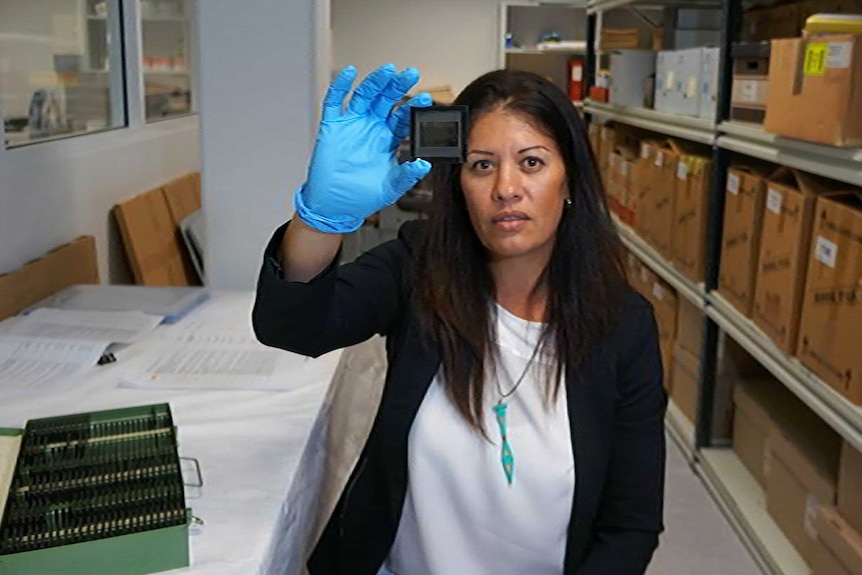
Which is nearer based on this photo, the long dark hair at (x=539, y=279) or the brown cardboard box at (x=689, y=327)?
the long dark hair at (x=539, y=279)

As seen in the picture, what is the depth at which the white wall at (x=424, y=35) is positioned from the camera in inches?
227

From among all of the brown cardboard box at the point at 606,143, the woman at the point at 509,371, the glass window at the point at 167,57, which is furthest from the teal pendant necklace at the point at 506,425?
the glass window at the point at 167,57

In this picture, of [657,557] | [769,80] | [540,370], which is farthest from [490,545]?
[769,80]

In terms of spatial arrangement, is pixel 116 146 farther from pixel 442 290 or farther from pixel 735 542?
pixel 735 542

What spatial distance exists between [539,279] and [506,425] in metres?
0.22

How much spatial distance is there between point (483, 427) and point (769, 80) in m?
1.39

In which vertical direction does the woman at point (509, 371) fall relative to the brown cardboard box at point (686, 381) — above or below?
above

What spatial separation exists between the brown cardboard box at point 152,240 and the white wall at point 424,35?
2.84 metres

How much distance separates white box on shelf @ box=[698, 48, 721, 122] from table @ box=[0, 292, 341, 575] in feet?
5.13

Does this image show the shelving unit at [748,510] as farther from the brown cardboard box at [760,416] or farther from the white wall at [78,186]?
the white wall at [78,186]

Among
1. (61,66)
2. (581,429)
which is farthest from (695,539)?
(61,66)

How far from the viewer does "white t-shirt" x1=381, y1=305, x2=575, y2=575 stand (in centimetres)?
121

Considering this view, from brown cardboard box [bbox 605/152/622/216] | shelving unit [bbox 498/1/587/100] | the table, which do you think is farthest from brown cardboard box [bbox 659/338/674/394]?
shelving unit [bbox 498/1/587/100]

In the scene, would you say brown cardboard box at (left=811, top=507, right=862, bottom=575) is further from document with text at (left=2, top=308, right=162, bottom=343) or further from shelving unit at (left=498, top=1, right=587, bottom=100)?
shelving unit at (left=498, top=1, right=587, bottom=100)
